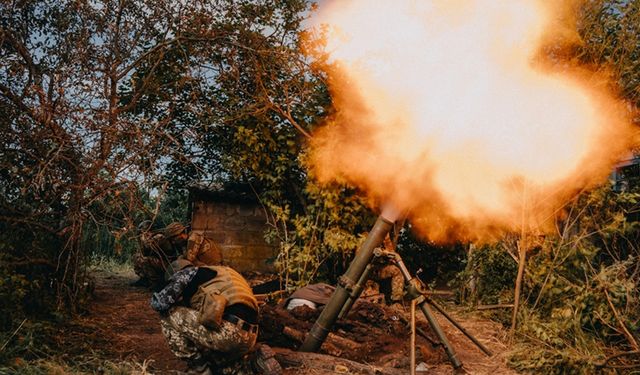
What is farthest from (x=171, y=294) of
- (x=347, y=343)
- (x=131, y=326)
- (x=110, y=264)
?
(x=110, y=264)

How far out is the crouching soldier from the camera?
463 centimetres

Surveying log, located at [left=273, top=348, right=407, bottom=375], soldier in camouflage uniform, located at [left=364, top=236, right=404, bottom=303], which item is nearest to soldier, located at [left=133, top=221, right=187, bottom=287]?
soldier in camouflage uniform, located at [left=364, top=236, right=404, bottom=303]

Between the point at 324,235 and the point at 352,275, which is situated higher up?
the point at 324,235

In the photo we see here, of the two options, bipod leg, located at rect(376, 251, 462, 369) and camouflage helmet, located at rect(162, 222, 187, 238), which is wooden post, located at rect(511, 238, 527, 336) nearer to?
bipod leg, located at rect(376, 251, 462, 369)

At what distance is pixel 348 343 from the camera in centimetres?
588

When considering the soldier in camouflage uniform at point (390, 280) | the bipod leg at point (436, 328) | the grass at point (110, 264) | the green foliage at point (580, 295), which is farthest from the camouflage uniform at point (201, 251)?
the bipod leg at point (436, 328)

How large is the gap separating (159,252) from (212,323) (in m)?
5.66

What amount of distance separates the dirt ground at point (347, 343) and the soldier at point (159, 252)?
2.09 meters

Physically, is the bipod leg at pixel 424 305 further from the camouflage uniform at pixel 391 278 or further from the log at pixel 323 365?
the camouflage uniform at pixel 391 278

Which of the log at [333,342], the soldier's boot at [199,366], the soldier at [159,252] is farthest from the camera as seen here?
the soldier at [159,252]

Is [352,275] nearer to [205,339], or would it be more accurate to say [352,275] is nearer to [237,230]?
[205,339]

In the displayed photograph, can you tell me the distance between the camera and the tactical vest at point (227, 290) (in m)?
4.70

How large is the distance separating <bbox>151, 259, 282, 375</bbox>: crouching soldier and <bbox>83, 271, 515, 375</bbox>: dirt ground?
13.0 inches

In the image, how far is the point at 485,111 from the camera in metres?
6.19
